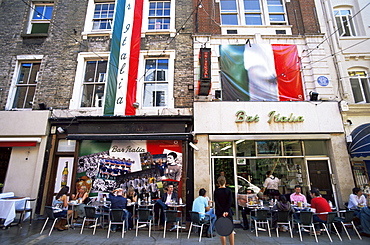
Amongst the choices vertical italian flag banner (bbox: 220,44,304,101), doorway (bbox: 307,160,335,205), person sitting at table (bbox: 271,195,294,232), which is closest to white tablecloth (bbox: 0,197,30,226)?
person sitting at table (bbox: 271,195,294,232)

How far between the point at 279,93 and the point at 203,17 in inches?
214

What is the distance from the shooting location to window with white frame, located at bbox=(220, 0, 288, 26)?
36.6 ft

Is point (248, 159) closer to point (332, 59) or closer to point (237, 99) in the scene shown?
point (237, 99)

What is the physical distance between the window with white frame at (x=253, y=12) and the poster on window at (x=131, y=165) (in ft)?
23.8

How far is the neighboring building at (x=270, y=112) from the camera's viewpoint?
8.98 meters

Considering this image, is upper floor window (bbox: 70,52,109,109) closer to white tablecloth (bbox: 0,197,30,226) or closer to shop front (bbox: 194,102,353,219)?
white tablecloth (bbox: 0,197,30,226)

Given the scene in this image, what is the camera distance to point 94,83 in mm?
10266

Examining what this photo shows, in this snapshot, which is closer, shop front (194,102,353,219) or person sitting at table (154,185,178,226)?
person sitting at table (154,185,178,226)

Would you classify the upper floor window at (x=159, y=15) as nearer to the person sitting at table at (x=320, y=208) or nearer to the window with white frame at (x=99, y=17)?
the window with white frame at (x=99, y=17)

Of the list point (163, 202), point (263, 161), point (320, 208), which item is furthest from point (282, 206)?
point (163, 202)

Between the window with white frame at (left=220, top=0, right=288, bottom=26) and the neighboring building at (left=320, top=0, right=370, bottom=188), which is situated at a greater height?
the window with white frame at (left=220, top=0, right=288, bottom=26)

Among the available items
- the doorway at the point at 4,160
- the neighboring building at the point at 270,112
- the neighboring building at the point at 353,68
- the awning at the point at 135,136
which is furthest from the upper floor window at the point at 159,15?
the doorway at the point at 4,160

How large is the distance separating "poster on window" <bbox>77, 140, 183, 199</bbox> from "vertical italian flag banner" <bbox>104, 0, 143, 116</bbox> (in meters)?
1.60

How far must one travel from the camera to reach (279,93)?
9.84 m
